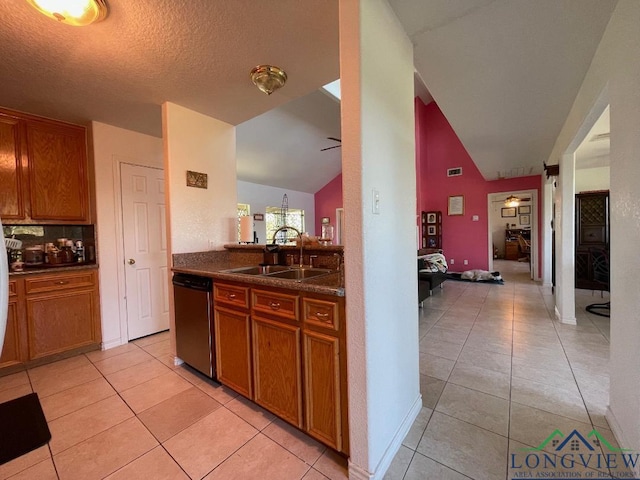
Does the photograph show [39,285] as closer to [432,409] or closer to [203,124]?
[203,124]

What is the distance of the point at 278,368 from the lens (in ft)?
5.04

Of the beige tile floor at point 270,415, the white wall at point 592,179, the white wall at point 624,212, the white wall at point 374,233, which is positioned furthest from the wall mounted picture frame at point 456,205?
the white wall at point 374,233

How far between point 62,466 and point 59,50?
7.84 feet

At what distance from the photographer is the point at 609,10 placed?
4.92 ft

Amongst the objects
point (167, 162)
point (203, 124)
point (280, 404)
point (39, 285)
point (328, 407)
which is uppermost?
point (203, 124)

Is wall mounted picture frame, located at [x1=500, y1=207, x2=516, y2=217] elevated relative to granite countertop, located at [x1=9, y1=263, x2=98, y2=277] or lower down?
elevated

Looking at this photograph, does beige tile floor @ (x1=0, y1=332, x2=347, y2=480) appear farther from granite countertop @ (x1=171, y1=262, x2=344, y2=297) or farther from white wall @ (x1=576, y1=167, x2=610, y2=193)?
white wall @ (x1=576, y1=167, x2=610, y2=193)

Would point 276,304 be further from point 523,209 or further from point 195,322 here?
point 523,209

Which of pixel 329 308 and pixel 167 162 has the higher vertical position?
pixel 167 162

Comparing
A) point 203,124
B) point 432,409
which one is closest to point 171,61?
point 203,124

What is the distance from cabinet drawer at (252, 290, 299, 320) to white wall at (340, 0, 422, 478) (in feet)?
1.17

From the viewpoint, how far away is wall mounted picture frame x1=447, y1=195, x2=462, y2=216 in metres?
6.62

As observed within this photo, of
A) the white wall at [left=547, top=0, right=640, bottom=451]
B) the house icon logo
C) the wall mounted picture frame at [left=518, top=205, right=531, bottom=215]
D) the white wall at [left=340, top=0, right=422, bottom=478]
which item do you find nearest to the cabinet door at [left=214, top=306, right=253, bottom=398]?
the white wall at [left=340, top=0, right=422, bottom=478]

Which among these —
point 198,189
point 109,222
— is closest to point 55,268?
point 109,222
